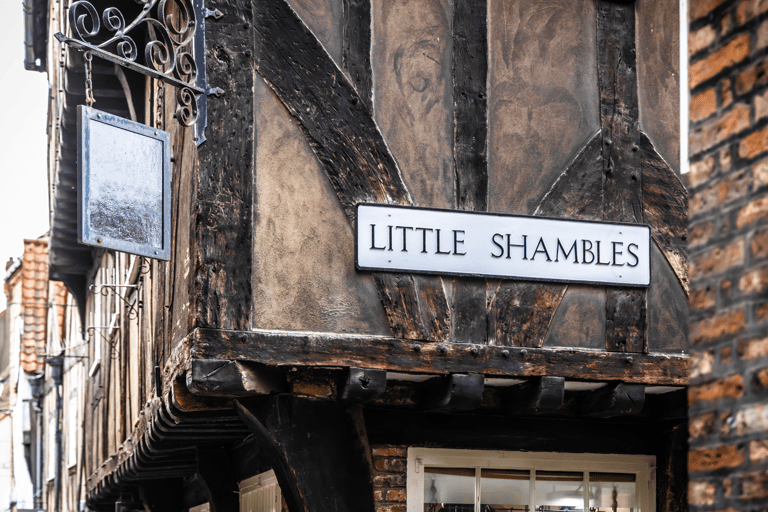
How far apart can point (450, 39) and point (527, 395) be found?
2.32 meters

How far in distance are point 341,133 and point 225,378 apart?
1.67 meters

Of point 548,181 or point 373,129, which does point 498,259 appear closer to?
point 548,181

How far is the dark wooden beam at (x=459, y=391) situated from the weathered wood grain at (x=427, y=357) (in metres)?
0.08

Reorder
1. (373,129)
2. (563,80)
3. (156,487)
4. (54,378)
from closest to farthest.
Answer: (373,129) < (563,80) < (156,487) < (54,378)

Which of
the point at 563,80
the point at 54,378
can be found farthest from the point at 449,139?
the point at 54,378

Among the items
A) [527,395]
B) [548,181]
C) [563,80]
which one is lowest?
[527,395]

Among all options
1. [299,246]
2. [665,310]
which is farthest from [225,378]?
[665,310]

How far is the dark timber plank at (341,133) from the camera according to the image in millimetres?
6227

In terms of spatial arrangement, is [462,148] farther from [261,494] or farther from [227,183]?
[261,494]

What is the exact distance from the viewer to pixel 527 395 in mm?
6422

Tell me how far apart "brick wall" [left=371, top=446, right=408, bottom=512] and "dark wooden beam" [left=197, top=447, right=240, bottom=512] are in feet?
7.48

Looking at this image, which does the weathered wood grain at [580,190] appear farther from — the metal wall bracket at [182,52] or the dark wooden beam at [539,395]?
the metal wall bracket at [182,52]

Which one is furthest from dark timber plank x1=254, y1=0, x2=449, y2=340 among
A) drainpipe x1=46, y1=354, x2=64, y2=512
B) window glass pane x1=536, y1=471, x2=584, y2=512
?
drainpipe x1=46, y1=354, x2=64, y2=512

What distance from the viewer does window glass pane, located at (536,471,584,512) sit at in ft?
23.1
